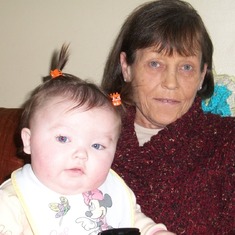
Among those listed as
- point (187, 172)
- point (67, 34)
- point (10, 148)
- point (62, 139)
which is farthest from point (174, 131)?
point (67, 34)

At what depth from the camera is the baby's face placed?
1.00m

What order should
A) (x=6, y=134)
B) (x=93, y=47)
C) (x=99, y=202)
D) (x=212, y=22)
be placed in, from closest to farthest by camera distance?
(x=99, y=202) → (x=6, y=134) → (x=212, y=22) → (x=93, y=47)

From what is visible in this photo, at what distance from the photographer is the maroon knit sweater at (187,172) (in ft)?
4.27

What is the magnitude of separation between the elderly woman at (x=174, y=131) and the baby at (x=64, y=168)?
24cm

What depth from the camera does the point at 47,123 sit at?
3.40 feet

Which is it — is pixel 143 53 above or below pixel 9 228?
above

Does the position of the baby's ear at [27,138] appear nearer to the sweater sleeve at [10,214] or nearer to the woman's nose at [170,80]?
the sweater sleeve at [10,214]

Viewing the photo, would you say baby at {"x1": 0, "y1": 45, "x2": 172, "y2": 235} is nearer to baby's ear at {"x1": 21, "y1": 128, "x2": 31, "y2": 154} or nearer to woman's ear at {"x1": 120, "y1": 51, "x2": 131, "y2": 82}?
baby's ear at {"x1": 21, "y1": 128, "x2": 31, "y2": 154}

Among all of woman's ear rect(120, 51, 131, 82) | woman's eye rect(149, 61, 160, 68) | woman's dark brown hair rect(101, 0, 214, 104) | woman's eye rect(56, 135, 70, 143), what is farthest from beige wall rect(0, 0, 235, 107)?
woman's eye rect(56, 135, 70, 143)

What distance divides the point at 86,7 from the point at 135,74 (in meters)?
0.58

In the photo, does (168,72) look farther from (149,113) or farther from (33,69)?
(33,69)

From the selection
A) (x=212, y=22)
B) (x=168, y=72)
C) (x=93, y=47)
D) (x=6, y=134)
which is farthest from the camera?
(x=93, y=47)

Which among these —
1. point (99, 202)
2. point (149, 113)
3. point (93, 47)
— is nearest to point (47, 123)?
point (99, 202)

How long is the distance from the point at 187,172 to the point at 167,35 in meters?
0.49
